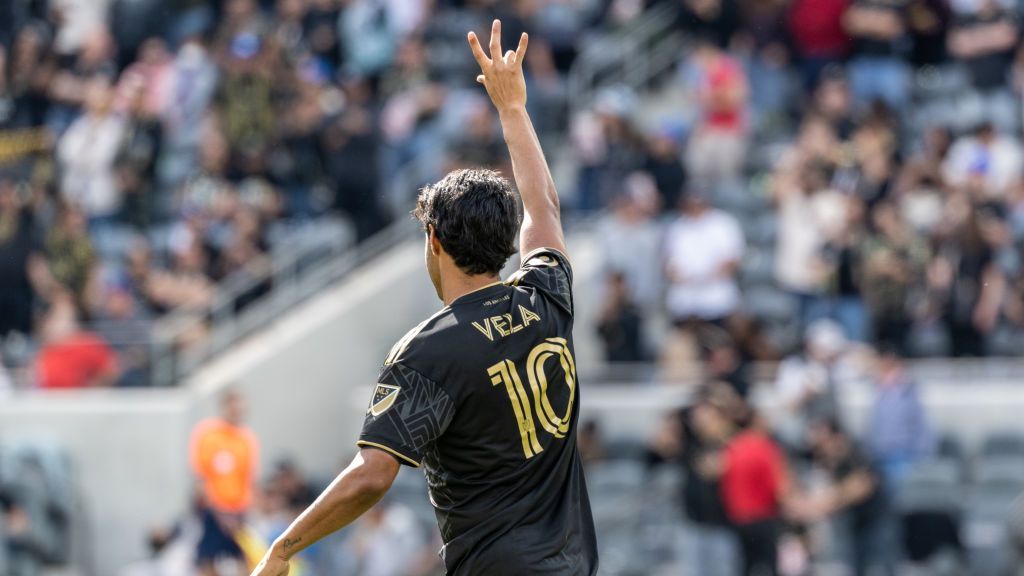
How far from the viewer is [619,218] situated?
46.3 feet

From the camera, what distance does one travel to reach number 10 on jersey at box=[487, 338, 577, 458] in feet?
14.7

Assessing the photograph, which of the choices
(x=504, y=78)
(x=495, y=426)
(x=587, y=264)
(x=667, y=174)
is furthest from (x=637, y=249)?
(x=495, y=426)

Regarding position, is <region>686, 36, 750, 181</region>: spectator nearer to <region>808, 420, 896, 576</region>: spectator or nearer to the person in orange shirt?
<region>808, 420, 896, 576</region>: spectator

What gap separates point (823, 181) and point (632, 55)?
393 centimetres

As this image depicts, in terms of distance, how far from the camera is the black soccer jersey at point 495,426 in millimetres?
4375

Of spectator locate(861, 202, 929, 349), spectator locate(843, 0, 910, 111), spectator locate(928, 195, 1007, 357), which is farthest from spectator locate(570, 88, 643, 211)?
spectator locate(928, 195, 1007, 357)

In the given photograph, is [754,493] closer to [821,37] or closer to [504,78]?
[821,37]

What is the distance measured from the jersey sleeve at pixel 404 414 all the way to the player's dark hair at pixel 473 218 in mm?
375

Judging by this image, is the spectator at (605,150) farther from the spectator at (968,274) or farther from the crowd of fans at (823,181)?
the spectator at (968,274)

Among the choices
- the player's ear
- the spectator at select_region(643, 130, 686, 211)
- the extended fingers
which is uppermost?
the extended fingers

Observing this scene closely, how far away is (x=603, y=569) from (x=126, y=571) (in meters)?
4.31

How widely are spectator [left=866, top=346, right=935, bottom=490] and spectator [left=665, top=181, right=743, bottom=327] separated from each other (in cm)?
157

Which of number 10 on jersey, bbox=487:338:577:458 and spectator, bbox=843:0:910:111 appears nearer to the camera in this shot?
number 10 on jersey, bbox=487:338:577:458

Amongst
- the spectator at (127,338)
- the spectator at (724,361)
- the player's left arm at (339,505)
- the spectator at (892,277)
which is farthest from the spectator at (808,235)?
the player's left arm at (339,505)
